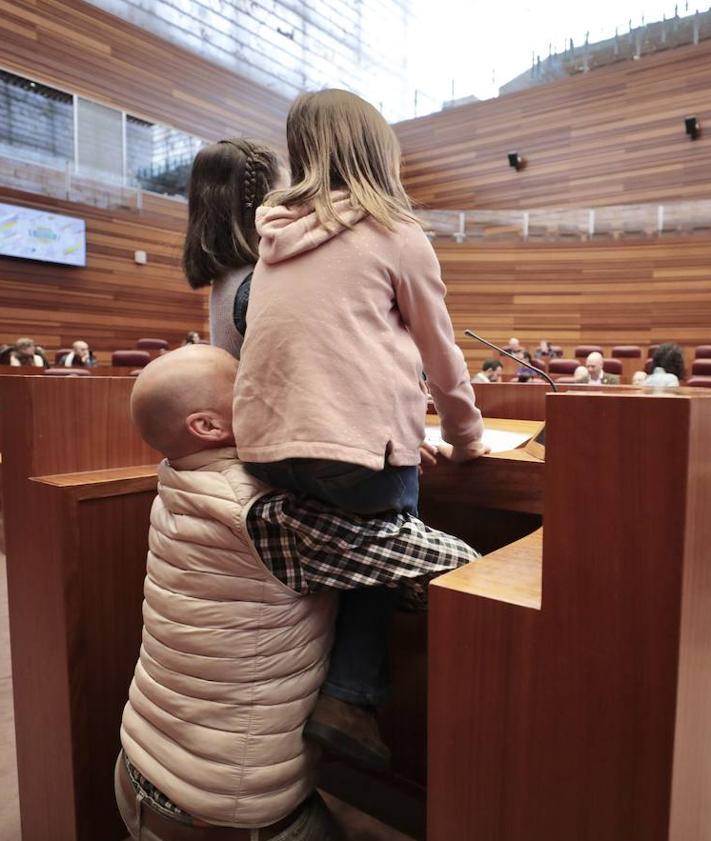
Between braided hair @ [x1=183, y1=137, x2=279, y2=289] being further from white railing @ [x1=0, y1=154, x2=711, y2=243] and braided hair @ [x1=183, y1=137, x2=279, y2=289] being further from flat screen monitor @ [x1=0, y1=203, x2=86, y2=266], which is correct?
flat screen monitor @ [x1=0, y1=203, x2=86, y2=266]

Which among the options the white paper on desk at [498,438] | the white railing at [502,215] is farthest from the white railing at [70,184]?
the white paper on desk at [498,438]

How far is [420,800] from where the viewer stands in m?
0.85

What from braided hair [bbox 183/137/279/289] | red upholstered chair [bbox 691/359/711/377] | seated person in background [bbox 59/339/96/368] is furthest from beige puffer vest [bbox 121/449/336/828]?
red upholstered chair [bbox 691/359/711/377]

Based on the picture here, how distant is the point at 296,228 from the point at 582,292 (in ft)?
17.2

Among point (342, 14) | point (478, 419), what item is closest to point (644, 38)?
point (342, 14)

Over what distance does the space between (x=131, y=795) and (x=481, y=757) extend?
0.34 metres

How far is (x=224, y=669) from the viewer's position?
56cm

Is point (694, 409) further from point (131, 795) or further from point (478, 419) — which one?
point (131, 795)

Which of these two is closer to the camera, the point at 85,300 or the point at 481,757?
the point at 481,757

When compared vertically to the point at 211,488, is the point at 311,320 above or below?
above

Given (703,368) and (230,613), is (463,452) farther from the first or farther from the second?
(703,368)

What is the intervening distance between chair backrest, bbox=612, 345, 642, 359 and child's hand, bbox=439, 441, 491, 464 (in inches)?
178

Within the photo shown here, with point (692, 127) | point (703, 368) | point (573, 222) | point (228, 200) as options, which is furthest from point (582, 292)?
point (228, 200)

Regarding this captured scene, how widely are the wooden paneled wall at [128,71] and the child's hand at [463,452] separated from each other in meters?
4.95
